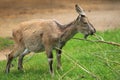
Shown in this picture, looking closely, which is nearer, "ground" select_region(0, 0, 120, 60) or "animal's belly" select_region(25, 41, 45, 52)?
"animal's belly" select_region(25, 41, 45, 52)

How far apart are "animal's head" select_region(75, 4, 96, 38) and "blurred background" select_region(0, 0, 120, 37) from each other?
7318 millimetres

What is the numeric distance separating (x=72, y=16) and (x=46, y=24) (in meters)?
8.67

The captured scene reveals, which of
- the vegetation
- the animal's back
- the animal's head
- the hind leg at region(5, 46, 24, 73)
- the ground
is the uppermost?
the animal's head

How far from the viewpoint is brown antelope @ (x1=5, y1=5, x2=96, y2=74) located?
712cm

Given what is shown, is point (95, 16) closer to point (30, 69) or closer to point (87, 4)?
point (87, 4)

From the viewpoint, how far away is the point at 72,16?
52.8 ft

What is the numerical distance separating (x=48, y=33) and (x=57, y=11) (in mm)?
9759

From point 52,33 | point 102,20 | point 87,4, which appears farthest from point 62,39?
point 87,4

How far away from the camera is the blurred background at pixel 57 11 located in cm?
1533

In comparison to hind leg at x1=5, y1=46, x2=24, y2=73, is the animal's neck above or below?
above

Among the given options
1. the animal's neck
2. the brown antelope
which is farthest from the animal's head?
the animal's neck

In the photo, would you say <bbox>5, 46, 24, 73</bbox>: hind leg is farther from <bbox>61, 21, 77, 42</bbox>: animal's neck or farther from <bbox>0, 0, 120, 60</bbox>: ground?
<bbox>0, 0, 120, 60</bbox>: ground

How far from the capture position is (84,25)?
709 cm

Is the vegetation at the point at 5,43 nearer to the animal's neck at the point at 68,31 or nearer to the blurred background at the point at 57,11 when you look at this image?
the blurred background at the point at 57,11
